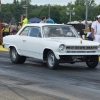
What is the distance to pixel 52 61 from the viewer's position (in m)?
13.0

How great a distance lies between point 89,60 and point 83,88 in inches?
170

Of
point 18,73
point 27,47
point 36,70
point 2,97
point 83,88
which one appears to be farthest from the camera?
point 27,47

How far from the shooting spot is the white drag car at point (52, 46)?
12773mm

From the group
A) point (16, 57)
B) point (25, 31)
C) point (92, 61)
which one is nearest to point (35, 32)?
point (25, 31)

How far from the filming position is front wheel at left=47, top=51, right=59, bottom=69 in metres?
12.8

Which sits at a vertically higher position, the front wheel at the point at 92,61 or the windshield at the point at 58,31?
the windshield at the point at 58,31

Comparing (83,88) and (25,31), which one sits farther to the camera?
(25,31)

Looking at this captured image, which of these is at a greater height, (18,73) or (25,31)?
(25,31)

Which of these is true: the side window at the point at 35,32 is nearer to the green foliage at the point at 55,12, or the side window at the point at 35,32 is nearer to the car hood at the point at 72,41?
the car hood at the point at 72,41

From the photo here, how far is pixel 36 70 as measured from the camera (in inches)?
512

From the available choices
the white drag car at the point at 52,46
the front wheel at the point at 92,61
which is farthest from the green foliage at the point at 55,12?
the front wheel at the point at 92,61

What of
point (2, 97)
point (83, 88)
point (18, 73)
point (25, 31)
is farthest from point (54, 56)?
point (2, 97)

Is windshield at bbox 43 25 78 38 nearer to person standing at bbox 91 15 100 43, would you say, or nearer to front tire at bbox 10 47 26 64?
front tire at bbox 10 47 26 64

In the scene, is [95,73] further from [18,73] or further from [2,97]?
[2,97]
